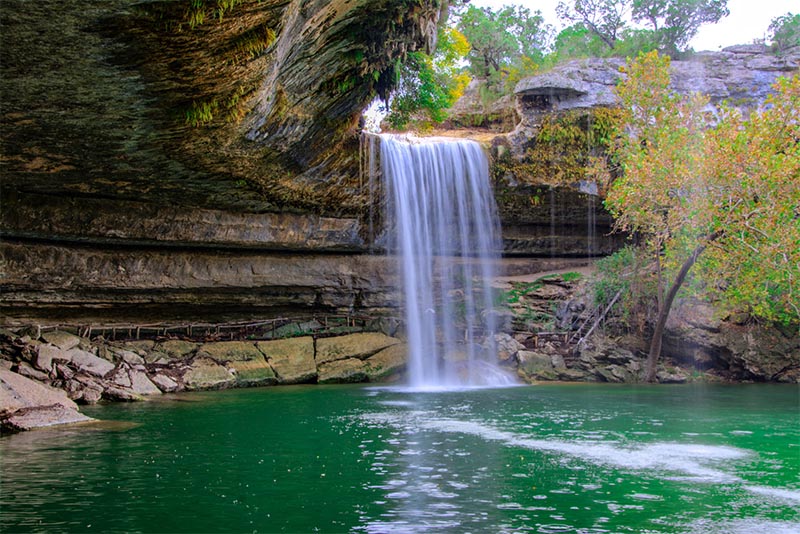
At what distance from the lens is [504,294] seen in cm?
2583

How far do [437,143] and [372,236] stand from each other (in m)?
3.76

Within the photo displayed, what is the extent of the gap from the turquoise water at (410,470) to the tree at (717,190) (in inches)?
191

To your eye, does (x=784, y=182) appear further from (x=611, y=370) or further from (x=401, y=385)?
(x=401, y=385)

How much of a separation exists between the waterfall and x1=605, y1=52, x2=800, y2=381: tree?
4.95 meters

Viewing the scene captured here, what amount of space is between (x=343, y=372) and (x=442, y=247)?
5.64 meters

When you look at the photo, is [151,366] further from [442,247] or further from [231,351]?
[442,247]

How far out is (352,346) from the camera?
23422 mm

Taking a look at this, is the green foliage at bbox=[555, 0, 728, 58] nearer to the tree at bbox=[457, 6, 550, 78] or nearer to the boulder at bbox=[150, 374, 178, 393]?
the tree at bbox=[457, 6, 550, 78]

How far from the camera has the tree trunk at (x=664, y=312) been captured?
64.9ft

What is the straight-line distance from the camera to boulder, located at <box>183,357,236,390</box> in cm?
2012

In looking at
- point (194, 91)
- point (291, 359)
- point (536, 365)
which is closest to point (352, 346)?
point (291, 359)

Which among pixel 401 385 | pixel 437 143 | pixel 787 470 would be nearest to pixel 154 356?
pixel 401 385

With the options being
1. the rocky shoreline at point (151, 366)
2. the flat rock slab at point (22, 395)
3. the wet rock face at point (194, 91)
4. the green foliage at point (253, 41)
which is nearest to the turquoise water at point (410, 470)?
the flat rock slab at point (22, 395)

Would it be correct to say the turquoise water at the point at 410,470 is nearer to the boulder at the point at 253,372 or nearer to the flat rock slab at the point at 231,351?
the boulder at the point at 253,372
